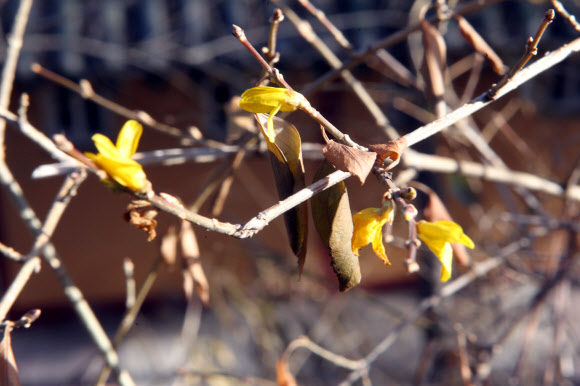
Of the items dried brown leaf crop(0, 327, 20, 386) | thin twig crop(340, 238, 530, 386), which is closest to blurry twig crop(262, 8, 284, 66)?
dried brown leaf crop(0, 327, 20, 386)

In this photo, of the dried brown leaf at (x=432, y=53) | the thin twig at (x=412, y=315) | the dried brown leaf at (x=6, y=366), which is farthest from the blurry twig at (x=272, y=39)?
the thin twig at (x=412, y=315)

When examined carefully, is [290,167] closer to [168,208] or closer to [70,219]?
[168,208]

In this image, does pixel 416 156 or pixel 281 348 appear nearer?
pixel 416 156

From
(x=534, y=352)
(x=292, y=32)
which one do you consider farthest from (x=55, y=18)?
(x=534, y=352)

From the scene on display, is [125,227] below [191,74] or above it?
below

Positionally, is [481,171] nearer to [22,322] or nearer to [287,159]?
[287,159]

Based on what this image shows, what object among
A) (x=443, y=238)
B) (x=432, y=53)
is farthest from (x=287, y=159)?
(x=432, y=53)
